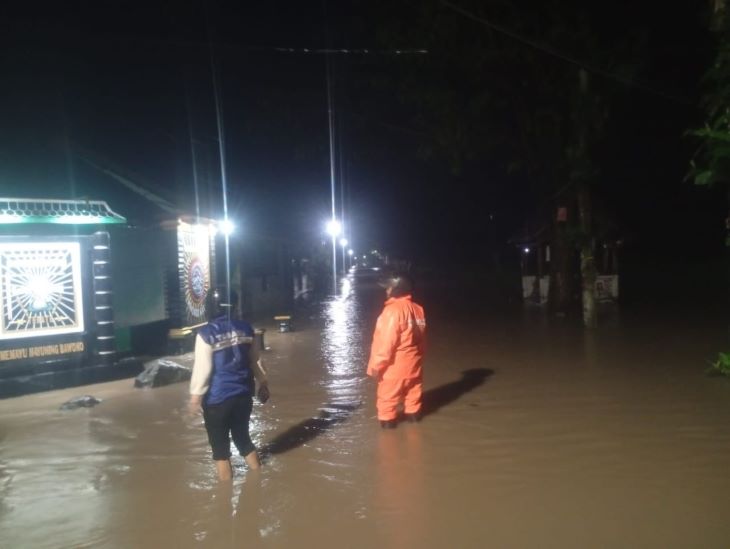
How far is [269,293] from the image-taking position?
26234 mm

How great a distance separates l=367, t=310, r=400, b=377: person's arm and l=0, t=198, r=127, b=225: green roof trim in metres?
5.58

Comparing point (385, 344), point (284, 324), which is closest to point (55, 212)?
point (385, 344)

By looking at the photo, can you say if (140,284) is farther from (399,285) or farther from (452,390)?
(399,285)

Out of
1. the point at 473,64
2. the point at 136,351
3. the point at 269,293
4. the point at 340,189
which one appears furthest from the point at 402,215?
the point at 136,351

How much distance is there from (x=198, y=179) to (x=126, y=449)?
35.2ft

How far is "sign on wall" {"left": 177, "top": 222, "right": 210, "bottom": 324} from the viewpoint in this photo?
13133 millimetres

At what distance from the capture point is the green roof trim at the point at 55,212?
9.60 m

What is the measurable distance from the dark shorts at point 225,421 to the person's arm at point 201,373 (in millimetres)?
136

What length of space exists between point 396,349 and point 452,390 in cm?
261

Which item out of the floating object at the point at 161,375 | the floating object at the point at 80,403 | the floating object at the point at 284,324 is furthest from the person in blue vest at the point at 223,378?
the floating object at the point at 284,324

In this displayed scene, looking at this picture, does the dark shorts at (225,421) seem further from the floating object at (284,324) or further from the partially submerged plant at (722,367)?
the floating object at (284,324)

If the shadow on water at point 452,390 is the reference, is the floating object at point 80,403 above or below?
above

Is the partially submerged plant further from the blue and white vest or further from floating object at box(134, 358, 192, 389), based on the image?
floating object at box(134, 358, 192, 389)

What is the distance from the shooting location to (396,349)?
7234 millimetres
